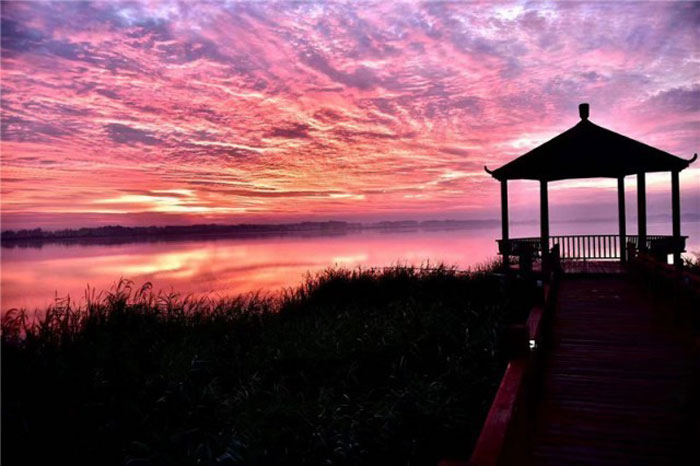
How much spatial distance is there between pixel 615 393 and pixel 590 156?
26.8 feet

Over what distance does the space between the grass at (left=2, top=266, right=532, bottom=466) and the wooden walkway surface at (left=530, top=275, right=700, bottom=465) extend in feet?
3.30

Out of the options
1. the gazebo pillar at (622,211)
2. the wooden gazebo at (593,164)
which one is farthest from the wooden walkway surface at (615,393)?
the gazebo pillar at (622,211)

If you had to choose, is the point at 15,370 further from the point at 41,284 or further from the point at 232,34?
the point at 41,284

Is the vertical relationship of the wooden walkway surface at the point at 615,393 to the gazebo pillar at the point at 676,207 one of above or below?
below

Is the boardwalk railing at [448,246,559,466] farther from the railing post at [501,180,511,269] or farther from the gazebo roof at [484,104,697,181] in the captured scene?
the railing post at [501,180,511,269]

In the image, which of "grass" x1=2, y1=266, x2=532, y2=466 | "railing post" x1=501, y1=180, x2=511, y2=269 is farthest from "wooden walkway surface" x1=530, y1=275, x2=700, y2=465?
"railing post" x1=501, y1=180, x2=511, y2=269

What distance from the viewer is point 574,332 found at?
7.71m

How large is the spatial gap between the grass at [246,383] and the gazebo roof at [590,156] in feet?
12.4

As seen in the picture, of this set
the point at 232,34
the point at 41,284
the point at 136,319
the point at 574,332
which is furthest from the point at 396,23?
the point at 41,284

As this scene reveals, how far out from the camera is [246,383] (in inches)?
290

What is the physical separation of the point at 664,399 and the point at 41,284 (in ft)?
137

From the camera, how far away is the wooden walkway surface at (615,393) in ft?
13.6

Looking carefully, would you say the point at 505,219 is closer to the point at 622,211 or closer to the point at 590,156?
the point at 590,156

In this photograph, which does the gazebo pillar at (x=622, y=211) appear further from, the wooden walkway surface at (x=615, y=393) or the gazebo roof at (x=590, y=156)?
the wooden walkway surface at (x=615, y=393)
